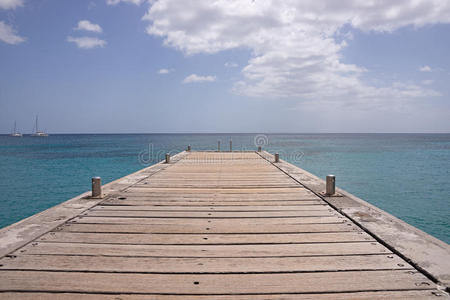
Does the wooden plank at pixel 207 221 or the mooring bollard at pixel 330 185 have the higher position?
the mooring bollard at pixel 330 185

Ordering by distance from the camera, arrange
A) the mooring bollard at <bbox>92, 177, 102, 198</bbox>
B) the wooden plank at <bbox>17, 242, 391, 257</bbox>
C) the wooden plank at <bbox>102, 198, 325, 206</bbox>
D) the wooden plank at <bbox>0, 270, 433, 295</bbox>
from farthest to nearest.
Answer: the mooring bollard at <bbox>92, 177, 102, 198</bbox> → the wooden plank at <bbox>102, 198, 325, 206</bbox> → the wooden plank at <bbox>17, 242, 391, 257</bbox> → the wooden plank at <bbox>0, 270, 433, 295</bbox>

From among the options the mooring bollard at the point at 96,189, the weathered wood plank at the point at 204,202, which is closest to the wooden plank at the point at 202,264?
the weathered wood plank at the point at 204,202

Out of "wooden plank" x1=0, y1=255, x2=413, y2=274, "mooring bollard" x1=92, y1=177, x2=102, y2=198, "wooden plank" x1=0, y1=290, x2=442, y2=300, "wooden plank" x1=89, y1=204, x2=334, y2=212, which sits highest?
"mooring bollard" x1=92, y1=177, x2=102, y2=198

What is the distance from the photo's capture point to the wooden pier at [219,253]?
218 cm

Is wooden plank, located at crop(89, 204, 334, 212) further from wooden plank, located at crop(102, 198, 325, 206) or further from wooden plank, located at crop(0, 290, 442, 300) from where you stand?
wooden plank, located at crop(0, 290, 442, 300)

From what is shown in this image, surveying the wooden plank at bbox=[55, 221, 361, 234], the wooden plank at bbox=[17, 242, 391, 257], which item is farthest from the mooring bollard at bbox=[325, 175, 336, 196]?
the wooden plank at bbox=[17, 242, 391, 257]

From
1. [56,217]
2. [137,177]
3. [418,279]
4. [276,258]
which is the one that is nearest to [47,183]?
[137,177]

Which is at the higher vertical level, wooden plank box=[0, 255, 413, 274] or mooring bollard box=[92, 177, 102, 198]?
mooring bollard box=[92, 177, 102, 198]

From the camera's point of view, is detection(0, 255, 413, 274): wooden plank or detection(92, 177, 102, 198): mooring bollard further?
detection(92, 177, 102, 198): mooring bollard

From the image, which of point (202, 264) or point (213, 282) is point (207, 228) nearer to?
point (202, 264)

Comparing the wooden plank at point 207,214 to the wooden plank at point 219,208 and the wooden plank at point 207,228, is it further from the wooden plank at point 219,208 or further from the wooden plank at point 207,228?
the wooden plank at point 207,228

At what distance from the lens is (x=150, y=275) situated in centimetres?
238

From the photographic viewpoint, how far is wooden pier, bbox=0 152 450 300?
7.14 feet

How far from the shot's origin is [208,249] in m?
2.93
